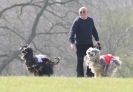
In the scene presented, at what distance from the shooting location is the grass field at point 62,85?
13697 millimetres

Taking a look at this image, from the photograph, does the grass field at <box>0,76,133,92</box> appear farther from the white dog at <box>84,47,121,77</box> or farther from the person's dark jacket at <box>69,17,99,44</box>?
the person's dark jacket at <box>69,17,99,44</box>

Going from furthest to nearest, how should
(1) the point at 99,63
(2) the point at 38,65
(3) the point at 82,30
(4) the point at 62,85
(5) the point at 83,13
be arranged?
1. (2) the point at 38,65
2. (3) the point at 82,30
3. (1) the point at 99,63
4. (5) the point at 83,13
5. (4) the point at 62,85

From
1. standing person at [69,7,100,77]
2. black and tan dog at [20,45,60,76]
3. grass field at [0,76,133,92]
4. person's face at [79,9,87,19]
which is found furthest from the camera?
black and tan dog at [20,45,60,76]

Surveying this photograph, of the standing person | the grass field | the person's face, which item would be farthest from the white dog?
the grass field

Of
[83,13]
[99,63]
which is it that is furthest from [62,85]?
[83,13]

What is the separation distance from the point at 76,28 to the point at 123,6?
39786 mm

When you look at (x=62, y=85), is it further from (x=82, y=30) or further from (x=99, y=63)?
(x=82, y=30)

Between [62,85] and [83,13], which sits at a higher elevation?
[83,13]

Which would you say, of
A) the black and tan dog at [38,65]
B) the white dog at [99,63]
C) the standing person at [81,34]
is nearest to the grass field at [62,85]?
the white dog at [99,63]

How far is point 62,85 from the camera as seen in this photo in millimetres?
14398

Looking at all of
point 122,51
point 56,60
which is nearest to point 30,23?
point 122,51

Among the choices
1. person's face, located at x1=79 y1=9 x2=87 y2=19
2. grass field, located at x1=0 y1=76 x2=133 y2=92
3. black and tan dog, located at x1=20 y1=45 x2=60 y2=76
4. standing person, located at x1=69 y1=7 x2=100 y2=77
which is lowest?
grass field, located at x1=0 y1=76 x2=133 y2=92

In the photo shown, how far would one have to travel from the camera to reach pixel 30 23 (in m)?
50.0

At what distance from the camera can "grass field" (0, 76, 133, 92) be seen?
13.7 m
